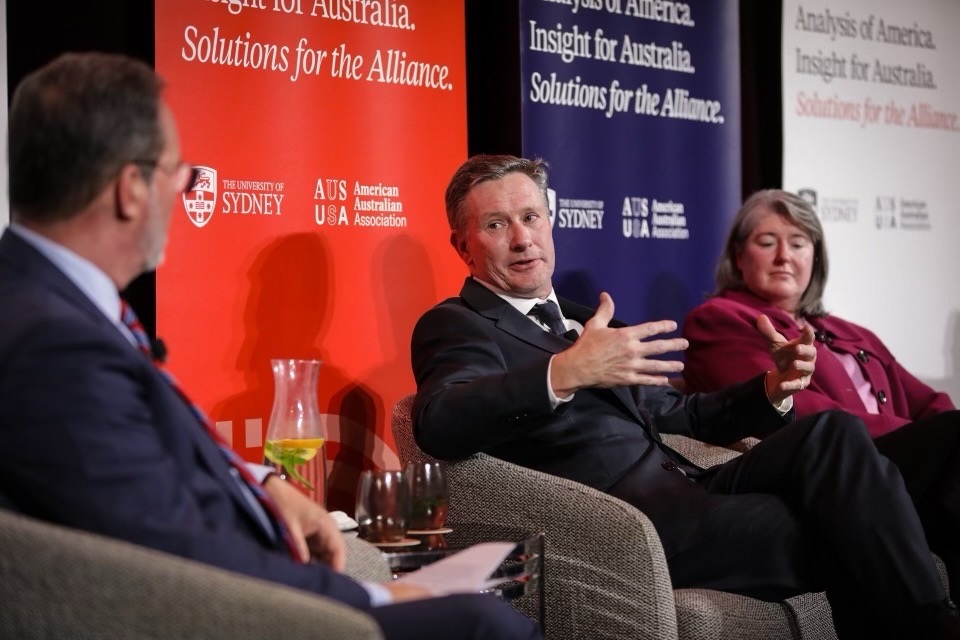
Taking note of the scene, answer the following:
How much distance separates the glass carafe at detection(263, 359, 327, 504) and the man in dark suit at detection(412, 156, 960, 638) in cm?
36

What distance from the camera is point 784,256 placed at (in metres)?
3.96

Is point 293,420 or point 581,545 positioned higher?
point 293,420

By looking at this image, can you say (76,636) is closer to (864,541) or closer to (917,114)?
(864,541)

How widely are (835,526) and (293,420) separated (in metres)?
1.41

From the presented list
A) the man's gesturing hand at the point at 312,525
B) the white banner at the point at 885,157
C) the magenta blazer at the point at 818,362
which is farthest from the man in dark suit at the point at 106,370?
the white banner at the point at 885,157

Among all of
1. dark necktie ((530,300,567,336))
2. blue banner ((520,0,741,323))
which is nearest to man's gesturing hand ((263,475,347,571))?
dark necktie ((530,300,567,336))

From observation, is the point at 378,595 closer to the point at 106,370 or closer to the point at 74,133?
the point at 106,370

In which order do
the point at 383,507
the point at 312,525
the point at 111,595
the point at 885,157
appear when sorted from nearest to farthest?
1. the point at 111,595
2. the point at 312,525
3. the point at 383,507
4. the point at 885,157

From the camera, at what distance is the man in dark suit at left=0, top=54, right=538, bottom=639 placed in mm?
1403

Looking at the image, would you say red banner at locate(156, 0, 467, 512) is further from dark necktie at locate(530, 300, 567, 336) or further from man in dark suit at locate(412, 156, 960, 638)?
dark necktie at locate(530, 300, 567, 336)

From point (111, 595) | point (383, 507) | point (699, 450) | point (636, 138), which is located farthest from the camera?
point (636, 138)

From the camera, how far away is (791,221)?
4.00 metres

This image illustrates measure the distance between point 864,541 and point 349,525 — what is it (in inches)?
46.7

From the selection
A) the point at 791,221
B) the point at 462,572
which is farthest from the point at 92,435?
the point at 791,221
